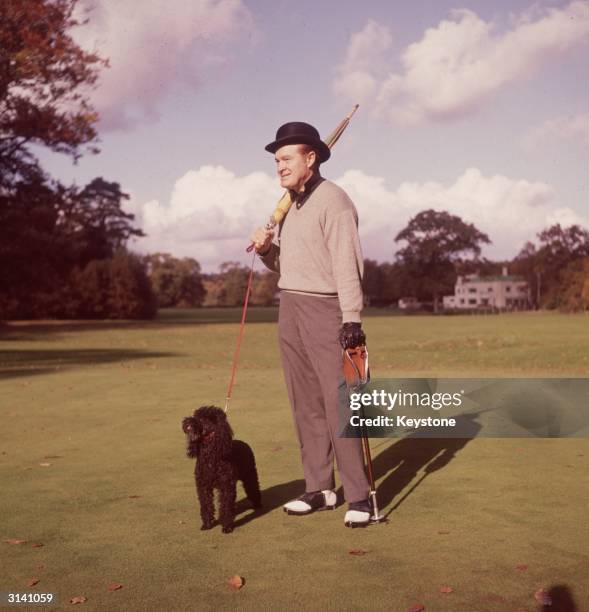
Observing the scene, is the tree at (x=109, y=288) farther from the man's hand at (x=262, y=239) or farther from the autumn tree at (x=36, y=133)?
the man's hand at (x=262, y=239)

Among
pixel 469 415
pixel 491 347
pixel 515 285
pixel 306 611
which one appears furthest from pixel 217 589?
pixel 515 285

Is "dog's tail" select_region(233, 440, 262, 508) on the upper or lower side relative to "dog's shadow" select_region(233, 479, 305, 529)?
upper

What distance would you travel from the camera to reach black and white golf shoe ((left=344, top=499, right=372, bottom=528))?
484 centimetres

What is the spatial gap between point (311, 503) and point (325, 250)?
5.52 ft

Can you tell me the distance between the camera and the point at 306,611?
349 centimetres

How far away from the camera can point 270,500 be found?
18.6 feet

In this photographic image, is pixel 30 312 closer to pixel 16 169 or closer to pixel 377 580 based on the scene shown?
pixel 16 169

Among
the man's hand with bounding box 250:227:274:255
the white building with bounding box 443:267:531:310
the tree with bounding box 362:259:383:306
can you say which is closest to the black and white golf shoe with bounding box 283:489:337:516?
the man's hand with bounding box 250:227:274:255

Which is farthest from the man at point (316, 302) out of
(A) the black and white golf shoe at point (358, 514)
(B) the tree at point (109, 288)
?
(B) the tree at point (109, 288)

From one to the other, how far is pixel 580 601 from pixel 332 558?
1.28 metres

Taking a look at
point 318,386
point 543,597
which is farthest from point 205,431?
point 543,597

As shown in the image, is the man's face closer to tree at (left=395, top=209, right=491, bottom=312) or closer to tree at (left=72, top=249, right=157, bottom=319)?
tree at (left=72, top=249, right=157, bottom=319)

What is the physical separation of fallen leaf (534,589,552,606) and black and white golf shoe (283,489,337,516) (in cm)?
185

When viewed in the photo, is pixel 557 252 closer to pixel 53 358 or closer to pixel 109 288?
pixel 109 288
